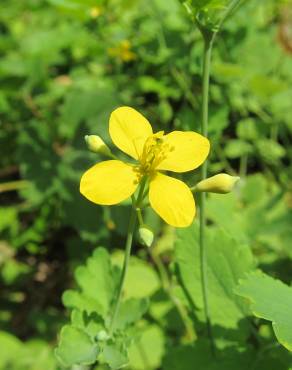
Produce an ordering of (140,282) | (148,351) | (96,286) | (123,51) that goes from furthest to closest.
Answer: (123,51) → (140,282) → (148,351) → (96,286)

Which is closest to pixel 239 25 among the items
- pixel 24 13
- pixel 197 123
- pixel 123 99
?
pixel 123 99

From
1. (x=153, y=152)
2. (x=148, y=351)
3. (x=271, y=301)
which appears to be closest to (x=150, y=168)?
(x=153, y=152)

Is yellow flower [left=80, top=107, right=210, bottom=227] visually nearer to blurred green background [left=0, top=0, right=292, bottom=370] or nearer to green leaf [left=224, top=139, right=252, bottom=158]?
blurred green background [left=0, top=0, right=292, bottom=370]

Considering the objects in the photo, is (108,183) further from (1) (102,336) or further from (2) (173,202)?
(1) (102,336)

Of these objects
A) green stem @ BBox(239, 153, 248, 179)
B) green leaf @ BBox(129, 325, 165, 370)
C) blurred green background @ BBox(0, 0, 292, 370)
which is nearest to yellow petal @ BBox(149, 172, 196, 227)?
blurred green background @ BBox(0, 0, 292, 370)

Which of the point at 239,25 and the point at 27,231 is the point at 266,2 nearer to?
the point at 239,25
